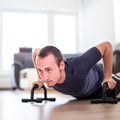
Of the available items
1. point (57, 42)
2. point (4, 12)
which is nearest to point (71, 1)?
point (57, 42)

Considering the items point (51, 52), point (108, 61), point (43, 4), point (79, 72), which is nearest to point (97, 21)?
point (43, 4)

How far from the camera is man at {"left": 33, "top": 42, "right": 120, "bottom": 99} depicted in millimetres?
1407

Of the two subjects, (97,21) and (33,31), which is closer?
(97,21)

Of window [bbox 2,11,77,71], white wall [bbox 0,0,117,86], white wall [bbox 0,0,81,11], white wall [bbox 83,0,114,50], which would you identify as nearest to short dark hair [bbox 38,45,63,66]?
white wall [bbox 83,0,114,50]

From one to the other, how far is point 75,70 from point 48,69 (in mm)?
202

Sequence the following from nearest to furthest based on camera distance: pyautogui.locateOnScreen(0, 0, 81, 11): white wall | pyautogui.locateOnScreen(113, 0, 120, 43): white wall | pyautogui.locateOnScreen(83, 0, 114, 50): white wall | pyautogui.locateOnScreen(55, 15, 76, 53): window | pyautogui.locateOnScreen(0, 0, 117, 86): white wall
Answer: pyautogui.locateOnScreen(113, 0, 120, 43): white wall
pyautogui.locateOnScreen(83, 0, 114, 50): white wall
pyautogui.locateOnScreen(0, 0, 117, 86): white wall
pyautogui.locateOnScreen(0, 0, 81, 11): white wall
pyautogui.locateOnScreen(55, 15, 76, 53): window

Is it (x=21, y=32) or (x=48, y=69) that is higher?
(x=21, y=32)

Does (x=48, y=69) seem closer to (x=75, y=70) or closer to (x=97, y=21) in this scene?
(x=75, y=70)

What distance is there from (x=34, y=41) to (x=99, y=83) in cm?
424

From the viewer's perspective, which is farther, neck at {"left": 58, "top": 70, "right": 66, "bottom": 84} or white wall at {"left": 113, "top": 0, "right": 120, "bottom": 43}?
A: white wall at {"left": 113, "top": 0, "right": 120, "bottom": 43}

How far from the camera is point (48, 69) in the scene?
4.56ft

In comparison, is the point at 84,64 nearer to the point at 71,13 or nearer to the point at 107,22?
the point at 107,22

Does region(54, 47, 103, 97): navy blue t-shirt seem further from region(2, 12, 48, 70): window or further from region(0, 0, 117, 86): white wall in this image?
region(2, 12, 48, 70): window

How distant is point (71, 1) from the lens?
235 inches
